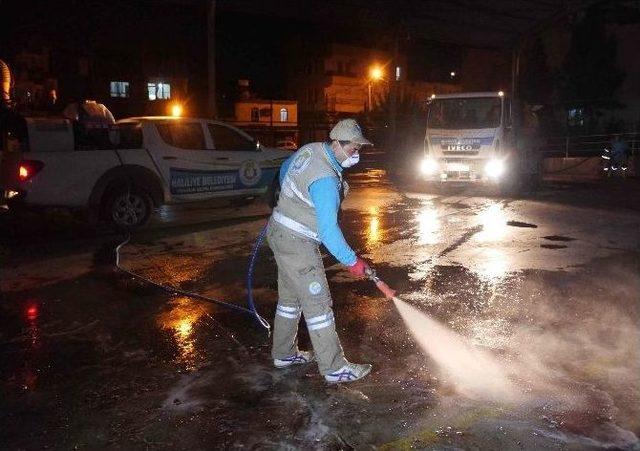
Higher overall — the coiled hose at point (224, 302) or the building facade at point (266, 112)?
the building facade at point (266, 112)

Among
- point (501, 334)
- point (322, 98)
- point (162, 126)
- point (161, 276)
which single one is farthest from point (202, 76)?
point (501, 334)

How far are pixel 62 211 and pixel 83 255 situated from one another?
1428mm

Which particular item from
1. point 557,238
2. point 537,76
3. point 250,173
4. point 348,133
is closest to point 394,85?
point 250,173

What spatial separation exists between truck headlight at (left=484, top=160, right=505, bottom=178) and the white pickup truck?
20.4 feet

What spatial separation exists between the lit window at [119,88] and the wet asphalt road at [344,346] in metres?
32.3

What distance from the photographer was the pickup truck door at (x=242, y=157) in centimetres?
1075

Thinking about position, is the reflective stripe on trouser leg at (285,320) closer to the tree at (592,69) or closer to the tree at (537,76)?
the tree at (592,69)

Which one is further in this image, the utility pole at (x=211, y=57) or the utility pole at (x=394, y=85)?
the utility pole at (x=394, y=85)

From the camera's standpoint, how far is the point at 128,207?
31.7 ft

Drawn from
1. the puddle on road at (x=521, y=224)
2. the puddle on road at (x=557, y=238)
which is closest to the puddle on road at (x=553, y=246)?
the puddle on road at (x=557, y=238)

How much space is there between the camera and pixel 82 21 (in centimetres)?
3544

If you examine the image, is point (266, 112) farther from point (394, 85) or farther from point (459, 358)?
point (459, 358)

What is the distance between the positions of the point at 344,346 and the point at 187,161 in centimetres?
636

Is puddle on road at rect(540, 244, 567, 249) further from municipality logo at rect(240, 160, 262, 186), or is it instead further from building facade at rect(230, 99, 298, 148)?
building facade at rect(230, 99, 298, 148)
